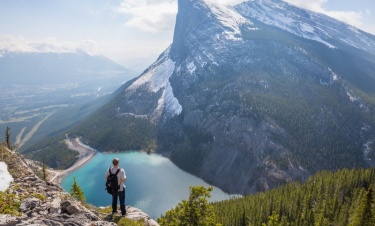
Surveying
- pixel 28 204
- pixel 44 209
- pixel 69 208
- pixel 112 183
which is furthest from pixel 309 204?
pixel 28 204

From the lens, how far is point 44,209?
86.2 feet

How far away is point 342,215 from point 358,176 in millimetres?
36826

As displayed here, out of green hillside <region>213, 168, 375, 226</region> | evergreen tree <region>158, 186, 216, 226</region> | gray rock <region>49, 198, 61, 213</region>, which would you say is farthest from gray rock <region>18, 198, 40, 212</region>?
green hillside <region>213, 168, 375, 226</region>

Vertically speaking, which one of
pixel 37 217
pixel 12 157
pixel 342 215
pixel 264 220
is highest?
pixel 37 217

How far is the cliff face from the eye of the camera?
24.3m

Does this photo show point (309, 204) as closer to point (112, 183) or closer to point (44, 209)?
point (112, 183)

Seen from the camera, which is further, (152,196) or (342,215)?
(152,196)

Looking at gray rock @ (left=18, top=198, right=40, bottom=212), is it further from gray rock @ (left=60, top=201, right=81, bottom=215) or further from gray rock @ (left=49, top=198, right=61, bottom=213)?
gray rock @ (left=60, top=201, right=81, bottom=215)

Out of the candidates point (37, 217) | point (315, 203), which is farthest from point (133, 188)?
point (37, 217)

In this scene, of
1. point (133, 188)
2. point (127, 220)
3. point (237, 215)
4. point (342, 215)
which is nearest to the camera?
point (127, 220)

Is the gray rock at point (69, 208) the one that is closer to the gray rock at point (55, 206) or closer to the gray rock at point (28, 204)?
the gray rock at point (55, 206)

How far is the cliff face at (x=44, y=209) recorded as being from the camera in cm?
2428

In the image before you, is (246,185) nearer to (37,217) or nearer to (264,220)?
(264,220)

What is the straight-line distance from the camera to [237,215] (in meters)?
122
